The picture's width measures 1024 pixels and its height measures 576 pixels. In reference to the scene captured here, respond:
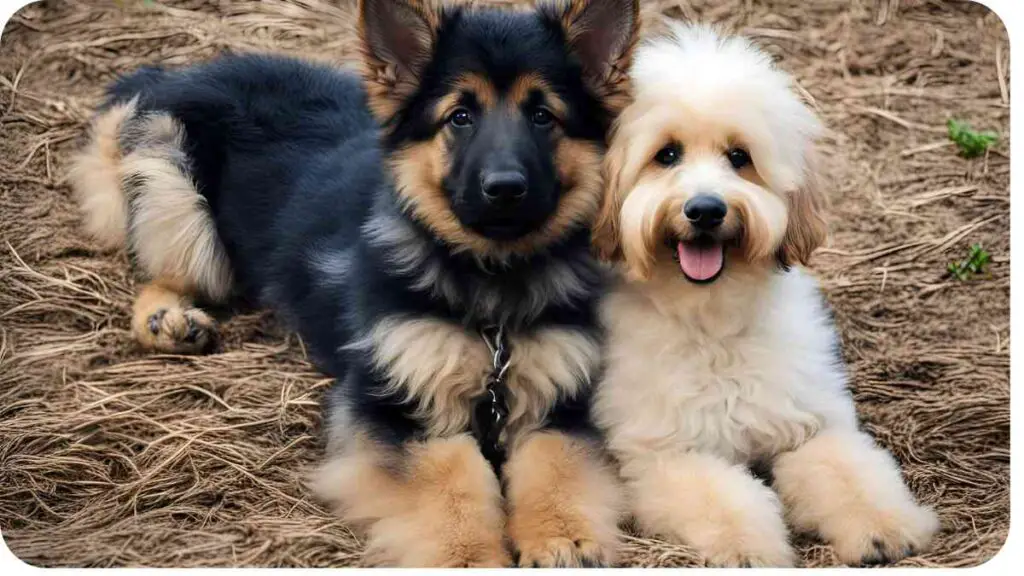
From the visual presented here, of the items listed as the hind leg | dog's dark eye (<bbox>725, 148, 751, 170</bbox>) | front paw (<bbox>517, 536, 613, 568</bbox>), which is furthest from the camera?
the hind leg

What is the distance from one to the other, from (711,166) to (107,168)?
346cm

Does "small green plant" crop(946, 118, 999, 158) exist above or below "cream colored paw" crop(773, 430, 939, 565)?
above

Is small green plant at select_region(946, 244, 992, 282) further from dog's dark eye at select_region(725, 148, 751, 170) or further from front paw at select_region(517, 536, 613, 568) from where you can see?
front paw at select_region(517, 536, 613, 568)

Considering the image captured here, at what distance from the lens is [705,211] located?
12.7 feet

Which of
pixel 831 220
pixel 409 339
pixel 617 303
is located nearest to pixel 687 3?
pixel 831 220

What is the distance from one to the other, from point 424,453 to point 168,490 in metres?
1.08

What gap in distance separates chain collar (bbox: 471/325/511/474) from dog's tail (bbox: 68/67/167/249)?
256cm

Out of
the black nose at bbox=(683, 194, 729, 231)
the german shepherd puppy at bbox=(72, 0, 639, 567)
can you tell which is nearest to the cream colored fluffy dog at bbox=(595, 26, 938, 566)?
the black nose at bbox=(683, 194, 729, 231)

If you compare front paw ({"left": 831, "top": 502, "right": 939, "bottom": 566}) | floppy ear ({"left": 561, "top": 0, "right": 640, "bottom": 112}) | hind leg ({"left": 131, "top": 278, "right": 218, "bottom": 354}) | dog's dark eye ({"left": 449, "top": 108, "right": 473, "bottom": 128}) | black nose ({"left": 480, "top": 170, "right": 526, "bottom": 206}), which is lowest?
hind leg ({"left": 131, "top": 278, "right": 218, "bottom": 354})

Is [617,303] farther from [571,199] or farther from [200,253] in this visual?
[200,253]

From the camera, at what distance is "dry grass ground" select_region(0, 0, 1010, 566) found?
4215 mm

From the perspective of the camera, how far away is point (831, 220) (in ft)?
21.0

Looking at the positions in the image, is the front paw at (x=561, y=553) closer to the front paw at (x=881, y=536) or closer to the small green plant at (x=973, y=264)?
the front paw at (x=881, y=536)

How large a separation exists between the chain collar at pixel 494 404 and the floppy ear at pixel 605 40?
0.98 metres
